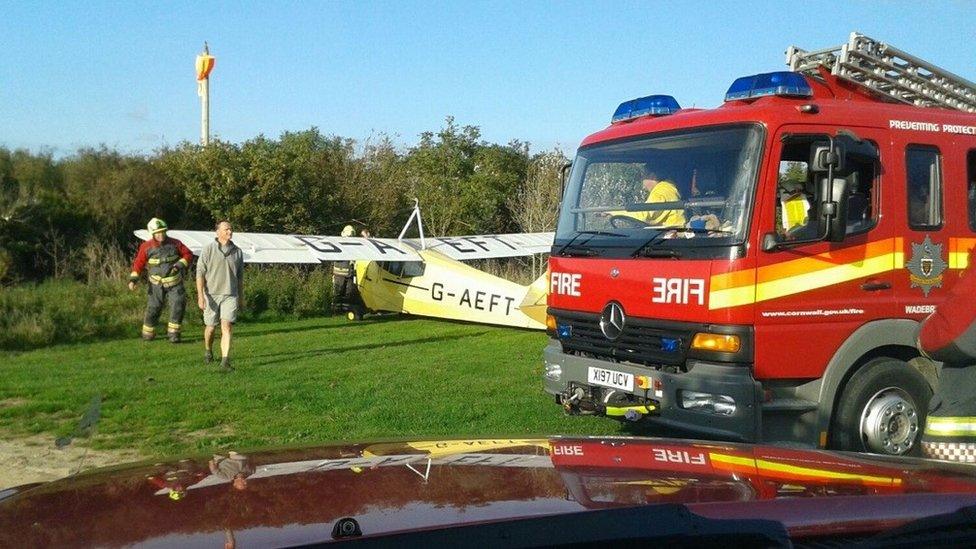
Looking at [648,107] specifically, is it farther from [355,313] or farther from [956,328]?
[355,313]

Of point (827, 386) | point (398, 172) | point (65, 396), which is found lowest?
point (65, 396)

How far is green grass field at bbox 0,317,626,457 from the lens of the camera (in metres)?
8.81

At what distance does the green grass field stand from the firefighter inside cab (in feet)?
1.98

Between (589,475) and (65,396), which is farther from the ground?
(589,475)

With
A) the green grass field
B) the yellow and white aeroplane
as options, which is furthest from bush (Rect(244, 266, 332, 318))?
the green grass field

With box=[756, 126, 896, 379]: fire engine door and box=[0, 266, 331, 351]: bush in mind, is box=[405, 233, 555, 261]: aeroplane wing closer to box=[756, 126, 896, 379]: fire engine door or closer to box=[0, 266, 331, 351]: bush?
box=[0, 266, 331, 351]: bush

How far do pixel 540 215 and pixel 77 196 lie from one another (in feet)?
44.0

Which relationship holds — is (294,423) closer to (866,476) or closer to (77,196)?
(866,476)

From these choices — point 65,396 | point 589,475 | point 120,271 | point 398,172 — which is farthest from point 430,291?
point 589,475

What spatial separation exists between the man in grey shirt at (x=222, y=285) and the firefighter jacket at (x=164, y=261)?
4.08m

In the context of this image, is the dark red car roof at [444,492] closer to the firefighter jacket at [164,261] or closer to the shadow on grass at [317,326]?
the firefighter jacket at [164,261]

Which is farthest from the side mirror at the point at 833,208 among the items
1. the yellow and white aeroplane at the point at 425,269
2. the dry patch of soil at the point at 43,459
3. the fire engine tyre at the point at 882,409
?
the yellow and white aeroplane at the point at 425,269

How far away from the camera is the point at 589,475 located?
2721mm

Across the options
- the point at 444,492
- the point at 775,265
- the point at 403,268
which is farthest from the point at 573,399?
the point at 403,268
